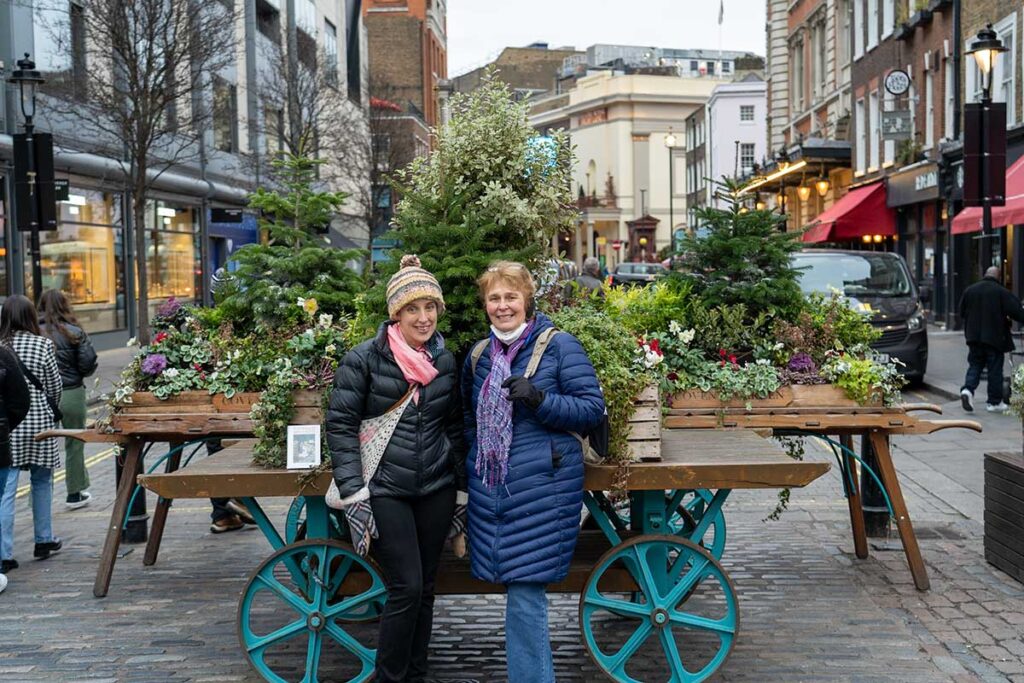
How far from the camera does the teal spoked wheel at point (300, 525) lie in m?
6.09

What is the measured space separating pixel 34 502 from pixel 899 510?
218 inches

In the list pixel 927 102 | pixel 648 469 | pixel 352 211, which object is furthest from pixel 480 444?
pixel 352 211

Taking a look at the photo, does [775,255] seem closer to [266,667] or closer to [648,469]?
[648,469]

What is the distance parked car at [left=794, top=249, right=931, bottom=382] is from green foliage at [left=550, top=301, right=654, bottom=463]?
11.3 m

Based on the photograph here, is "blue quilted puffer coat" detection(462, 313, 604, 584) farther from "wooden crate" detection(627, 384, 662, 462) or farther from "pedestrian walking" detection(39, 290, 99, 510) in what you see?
"pedestrian walking" detection(39, 290, 99, 510)

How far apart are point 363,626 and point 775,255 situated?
3284 mm

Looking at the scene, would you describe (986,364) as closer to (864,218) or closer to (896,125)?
(896,125)

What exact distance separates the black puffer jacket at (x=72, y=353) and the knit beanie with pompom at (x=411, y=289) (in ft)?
16.8

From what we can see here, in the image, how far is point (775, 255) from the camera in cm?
→ 738

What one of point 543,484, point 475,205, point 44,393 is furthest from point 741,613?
point 44,393

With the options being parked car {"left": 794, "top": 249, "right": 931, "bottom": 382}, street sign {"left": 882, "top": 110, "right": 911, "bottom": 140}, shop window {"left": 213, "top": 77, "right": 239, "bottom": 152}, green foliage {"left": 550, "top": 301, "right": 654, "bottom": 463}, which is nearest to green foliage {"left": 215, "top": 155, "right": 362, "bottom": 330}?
green foliage {"left": 550, "top": 301, "right": 654, "bottom": 463}

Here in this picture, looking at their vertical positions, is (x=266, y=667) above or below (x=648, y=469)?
below

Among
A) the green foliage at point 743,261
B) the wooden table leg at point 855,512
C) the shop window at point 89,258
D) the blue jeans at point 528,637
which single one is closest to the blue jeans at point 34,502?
the blue jeans at point 528,637

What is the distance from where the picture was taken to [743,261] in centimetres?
734
